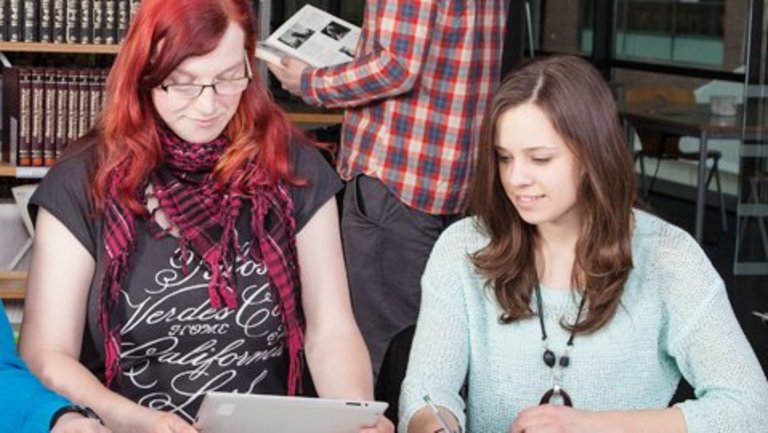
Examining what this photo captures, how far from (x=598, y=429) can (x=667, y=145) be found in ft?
24.3

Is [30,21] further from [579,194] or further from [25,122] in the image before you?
[579,194]

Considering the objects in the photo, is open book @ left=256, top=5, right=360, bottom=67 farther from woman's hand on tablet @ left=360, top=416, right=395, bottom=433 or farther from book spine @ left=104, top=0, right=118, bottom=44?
woman's hand on tablet @ left=360, top=416, right=395, bottom=433

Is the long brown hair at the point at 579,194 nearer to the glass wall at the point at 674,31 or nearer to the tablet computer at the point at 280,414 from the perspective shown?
the tablet computer at the point at 280,414

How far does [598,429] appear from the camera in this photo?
2164 mm

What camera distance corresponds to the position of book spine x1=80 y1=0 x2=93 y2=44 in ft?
15.1

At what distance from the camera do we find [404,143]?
3984 millimetres

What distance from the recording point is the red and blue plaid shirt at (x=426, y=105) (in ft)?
13.0

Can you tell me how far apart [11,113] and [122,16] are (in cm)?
47

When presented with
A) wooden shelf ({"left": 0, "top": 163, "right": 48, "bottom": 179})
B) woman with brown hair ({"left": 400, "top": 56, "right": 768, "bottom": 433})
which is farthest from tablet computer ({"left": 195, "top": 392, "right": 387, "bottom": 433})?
wooden shelf ({"left": 0, "top": 163, "right": 48, "bottom": 179})

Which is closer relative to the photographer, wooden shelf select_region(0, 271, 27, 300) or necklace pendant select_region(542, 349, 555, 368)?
necklace pendant select_region(542, 349, 555, 368)

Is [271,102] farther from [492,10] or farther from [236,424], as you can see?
[492,10]

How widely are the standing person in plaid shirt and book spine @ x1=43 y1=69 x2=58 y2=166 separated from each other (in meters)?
0.94

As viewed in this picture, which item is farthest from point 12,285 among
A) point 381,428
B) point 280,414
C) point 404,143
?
point 280,414

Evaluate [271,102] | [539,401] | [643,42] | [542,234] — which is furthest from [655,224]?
[643,42]
